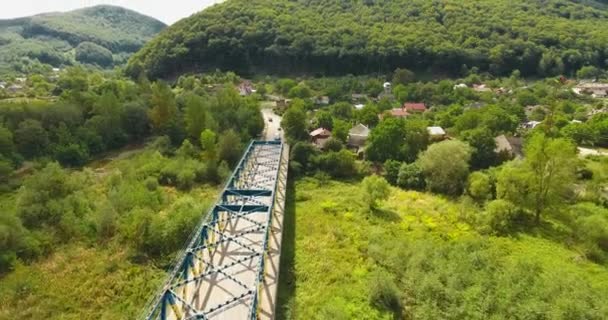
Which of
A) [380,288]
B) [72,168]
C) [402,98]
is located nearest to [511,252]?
[380,288]

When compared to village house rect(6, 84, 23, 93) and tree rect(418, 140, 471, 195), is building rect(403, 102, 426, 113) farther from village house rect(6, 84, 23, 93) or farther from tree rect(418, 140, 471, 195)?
village house rect(6, 84, 23, 93)

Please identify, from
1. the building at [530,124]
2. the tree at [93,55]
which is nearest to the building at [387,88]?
the building at [530,124]

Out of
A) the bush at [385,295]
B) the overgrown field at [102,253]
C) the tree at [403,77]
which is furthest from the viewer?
the tree at [403,77]

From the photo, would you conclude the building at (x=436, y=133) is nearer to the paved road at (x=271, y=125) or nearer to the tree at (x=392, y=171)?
the tree at (x=392, y=171)

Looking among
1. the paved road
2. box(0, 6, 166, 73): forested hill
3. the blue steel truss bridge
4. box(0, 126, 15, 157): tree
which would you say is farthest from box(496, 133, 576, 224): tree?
box(0, 6, 166, 73): forested hill

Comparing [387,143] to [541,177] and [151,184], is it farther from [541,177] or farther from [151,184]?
[151,184]

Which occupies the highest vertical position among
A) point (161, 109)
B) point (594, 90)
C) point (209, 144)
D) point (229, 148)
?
point (161, 109)

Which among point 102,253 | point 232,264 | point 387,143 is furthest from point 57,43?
point 232,264
